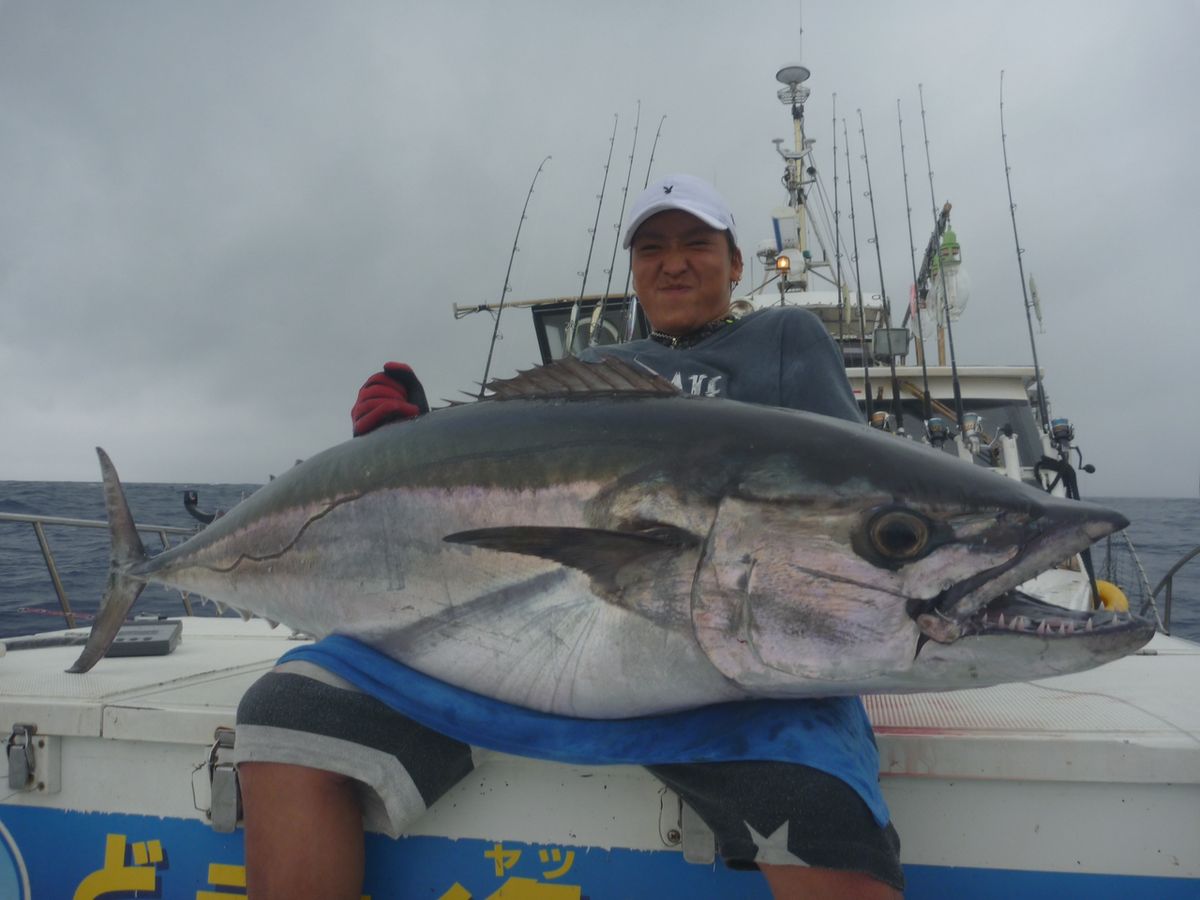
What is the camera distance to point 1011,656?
1.08 m

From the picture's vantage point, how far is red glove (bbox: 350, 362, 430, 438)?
1.82 meters

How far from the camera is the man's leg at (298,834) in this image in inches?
51.4

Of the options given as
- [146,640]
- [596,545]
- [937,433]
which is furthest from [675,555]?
[937,433]

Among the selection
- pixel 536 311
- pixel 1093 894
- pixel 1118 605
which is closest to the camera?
pixel 1093 894

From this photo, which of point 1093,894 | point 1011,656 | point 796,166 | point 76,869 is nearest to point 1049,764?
point 1093,894

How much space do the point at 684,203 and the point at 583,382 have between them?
2.70 ft

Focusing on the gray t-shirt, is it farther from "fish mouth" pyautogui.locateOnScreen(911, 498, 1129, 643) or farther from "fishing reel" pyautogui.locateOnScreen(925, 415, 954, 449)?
"fishing reel" pyautogui.locateOnScreen(925, 415, 954, 449)

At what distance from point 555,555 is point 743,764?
0.47 meters

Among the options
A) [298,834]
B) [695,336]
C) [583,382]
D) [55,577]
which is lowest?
[298,834]

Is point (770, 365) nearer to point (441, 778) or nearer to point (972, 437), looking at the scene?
point (441, 778)

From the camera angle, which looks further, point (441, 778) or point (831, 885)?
point (441, 778)

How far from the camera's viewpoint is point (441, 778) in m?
1.41

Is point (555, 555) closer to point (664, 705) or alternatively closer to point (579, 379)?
point (664, 705)

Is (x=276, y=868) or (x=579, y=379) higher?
(x=579, y=379)
